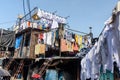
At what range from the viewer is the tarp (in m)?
21.6

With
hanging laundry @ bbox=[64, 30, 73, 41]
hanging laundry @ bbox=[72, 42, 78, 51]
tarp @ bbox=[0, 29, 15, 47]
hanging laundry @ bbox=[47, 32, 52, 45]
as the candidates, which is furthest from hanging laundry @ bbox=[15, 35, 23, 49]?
hanging laundry @ bbox=[72, 42, 78, 51]

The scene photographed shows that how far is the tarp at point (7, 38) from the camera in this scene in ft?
70.8

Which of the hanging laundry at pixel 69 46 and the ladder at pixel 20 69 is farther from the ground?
the hanging laundry at pixel 69 46

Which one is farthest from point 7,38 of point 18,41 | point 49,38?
point 49,38

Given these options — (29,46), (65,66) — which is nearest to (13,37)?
(29,46)

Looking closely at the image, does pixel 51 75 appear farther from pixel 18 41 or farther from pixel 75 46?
pixel 18 41

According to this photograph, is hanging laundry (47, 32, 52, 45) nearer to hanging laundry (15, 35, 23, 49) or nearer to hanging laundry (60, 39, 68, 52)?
hanging laundry (60, 39, 68, 52)

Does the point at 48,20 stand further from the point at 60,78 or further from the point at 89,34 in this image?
the point at 60,78

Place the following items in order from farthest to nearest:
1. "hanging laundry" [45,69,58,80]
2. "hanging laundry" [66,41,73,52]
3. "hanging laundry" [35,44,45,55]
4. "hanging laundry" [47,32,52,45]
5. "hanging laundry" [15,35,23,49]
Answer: "hanging laundry" [15,35,23,49]
"hanging laundry" [47,32,52,45]
"hanging laundry" [35,44,45,55]
"hanging laundry" [66,41,73,52]
"hanging laundry" [45,69,58,80]

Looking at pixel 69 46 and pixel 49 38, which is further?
pixel 49 38

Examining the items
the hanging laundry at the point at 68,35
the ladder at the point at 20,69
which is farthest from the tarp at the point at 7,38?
the hanging laundry at the point at 68,35

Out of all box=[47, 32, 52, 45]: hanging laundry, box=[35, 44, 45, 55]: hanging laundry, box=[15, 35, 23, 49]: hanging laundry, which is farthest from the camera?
box=[15, 35, 23, 49]: hanging laundry

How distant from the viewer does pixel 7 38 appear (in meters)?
21.9

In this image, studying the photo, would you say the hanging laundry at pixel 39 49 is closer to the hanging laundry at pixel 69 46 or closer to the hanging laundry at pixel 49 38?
the hanging laundry at pixel 49 38
